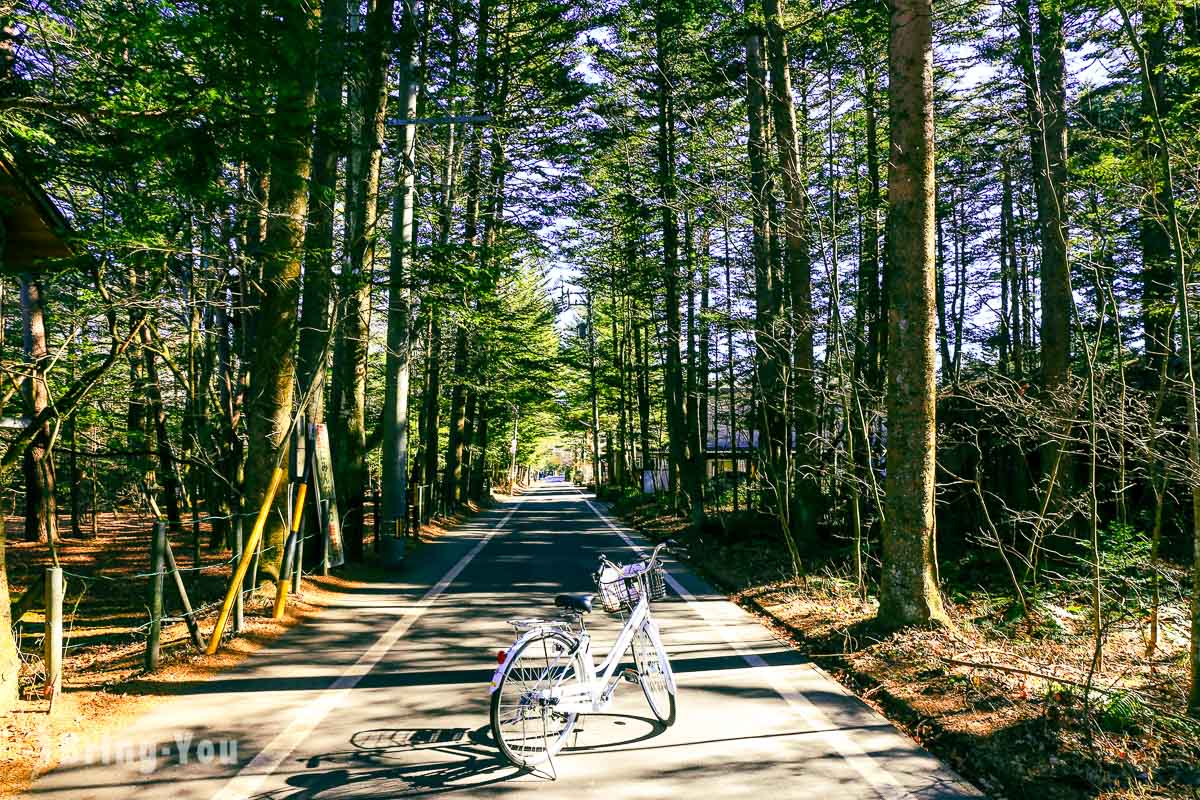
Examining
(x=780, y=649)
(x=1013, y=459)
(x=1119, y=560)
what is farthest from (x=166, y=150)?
(x=1013, y=459)

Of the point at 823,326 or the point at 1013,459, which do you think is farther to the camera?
the point at 1013,459

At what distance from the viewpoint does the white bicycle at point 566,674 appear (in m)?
4.80

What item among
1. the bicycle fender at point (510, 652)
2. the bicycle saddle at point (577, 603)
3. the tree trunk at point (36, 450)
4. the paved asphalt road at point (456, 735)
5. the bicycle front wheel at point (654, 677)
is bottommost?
the paved asphalt road at point (456, 735)

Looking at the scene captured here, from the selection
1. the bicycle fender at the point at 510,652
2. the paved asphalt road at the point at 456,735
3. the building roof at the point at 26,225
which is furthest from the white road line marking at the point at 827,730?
the building roof at the point at 26,225

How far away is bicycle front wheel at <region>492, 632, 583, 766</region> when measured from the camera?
475 centimetres

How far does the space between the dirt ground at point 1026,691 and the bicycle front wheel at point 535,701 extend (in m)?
2.50

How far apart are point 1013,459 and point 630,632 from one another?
15461mm

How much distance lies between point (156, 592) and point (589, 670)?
13.1ft

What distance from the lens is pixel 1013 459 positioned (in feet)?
58.2

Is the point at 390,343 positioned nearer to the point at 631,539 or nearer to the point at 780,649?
the point at 631,539

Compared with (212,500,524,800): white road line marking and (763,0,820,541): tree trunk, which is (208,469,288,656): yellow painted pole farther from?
(763,0,820,541): tree trunk

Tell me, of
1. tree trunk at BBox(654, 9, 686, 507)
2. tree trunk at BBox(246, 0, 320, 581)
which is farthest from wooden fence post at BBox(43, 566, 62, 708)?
tree trunk at BBox(654, 9, 686, 507)

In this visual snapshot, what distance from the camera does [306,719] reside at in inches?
222

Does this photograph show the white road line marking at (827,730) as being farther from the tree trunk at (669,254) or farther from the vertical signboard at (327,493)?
the tree trunk at (669,254)
